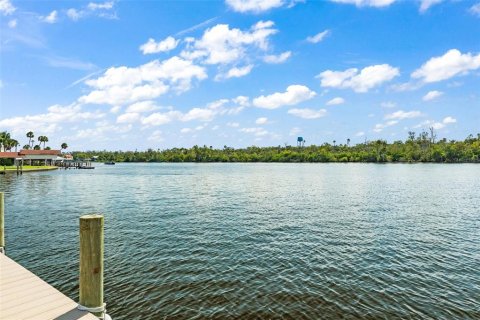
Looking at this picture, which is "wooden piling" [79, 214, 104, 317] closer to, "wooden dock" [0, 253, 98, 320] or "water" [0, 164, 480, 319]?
"wooden dock" [0, 253, 98, 320]

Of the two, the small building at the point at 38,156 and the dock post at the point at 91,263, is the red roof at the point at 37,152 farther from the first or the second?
the dock post at the point at 91,263

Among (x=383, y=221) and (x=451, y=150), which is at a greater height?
(x=451, y=150)

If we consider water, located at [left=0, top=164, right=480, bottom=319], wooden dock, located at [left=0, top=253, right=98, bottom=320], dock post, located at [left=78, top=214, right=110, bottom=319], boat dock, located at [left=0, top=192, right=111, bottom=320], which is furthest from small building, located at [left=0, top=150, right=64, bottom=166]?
dock post, located at [left=78, top=214, right=110, bottom=319]

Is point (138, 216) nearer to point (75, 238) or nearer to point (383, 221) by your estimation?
point (75, 238)

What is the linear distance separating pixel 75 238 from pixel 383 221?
917 inches

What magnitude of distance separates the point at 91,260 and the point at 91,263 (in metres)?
0.07

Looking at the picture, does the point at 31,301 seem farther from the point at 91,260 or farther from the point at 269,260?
the point at 269,260

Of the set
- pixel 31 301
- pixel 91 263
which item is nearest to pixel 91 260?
pixel 91 263

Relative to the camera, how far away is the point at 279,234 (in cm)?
2181

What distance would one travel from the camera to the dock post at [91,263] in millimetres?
7297

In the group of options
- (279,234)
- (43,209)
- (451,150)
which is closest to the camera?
(279,234)

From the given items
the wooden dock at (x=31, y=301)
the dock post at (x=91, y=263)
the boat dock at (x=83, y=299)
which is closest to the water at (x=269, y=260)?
the wooden dock at (x=31, y=301)

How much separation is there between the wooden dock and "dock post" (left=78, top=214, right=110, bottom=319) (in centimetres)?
24

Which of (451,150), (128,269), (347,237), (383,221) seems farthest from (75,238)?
(451,150)
